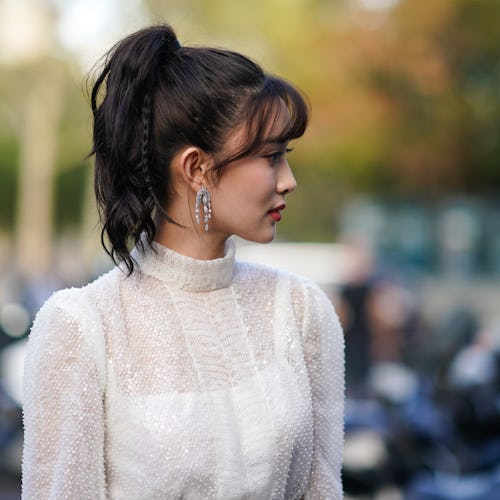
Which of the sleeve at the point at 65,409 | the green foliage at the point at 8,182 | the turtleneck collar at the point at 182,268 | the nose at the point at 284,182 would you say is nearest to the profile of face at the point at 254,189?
the nose at the point at 284,182

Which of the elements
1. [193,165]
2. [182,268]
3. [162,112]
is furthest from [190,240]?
[162,112]

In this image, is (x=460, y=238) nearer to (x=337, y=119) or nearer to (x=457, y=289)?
(x=457, y=289)

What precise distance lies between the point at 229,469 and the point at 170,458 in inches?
4.8

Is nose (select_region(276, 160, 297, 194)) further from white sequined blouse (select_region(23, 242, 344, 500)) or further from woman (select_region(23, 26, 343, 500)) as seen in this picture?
white sequined blouse (select_region(23, 242, 344, 500))

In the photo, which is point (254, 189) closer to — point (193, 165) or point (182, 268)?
point (193, 165)

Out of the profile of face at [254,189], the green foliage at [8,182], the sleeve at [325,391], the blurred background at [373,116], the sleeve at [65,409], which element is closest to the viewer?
the sleeve at [65,409]

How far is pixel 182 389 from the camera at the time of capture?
7.50 ft

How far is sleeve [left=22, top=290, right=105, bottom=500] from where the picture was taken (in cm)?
221

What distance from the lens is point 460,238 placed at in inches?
910

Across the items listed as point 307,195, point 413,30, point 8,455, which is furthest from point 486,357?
point 307,195

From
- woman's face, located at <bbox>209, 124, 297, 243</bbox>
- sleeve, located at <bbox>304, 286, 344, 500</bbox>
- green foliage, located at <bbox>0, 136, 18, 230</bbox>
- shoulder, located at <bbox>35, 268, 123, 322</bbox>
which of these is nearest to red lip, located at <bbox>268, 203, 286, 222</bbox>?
woman's face, located at <bbox>209, 124, 297, 243</bbox>

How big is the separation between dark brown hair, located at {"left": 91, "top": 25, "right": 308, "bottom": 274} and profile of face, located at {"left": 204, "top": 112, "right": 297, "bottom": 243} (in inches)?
0.7

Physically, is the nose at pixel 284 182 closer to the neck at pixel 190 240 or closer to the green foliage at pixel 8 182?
the neck at pixel 190 240

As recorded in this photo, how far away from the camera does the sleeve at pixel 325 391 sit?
2.41 meters
